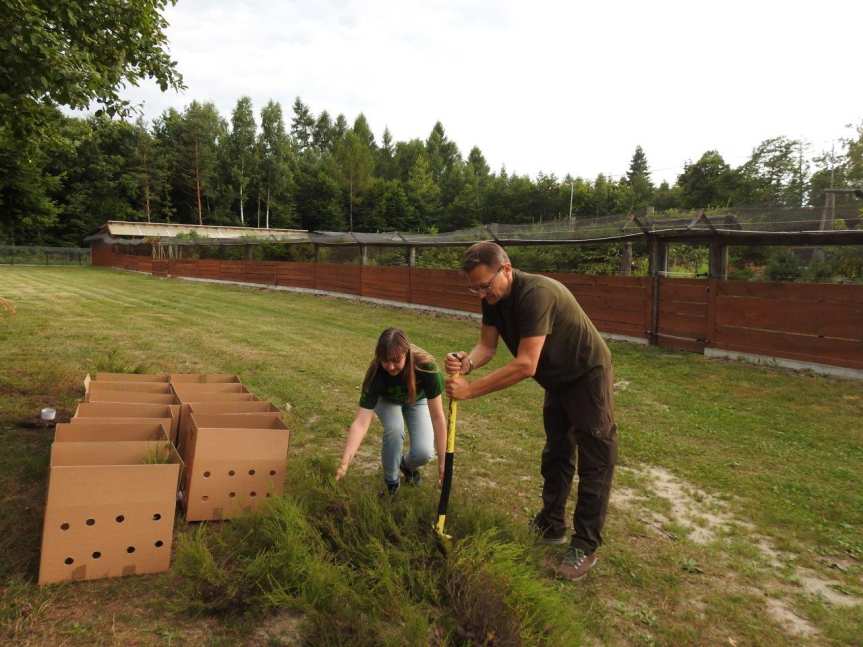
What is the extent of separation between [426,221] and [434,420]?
76470 mm

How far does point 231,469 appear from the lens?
3.46m

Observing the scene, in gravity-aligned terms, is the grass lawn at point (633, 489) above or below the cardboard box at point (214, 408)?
below

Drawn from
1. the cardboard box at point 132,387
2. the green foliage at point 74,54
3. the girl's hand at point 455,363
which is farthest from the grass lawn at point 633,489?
the green foliage at point 74,54

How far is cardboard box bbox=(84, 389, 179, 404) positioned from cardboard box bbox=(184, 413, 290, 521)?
2.90 ft

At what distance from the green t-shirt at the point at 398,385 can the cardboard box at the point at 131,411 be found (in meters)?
1.34

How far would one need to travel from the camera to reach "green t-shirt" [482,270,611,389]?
299 centimetres

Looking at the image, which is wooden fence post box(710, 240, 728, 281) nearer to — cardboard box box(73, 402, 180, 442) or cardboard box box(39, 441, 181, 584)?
cardboard box box(73, 402, 180, 442)

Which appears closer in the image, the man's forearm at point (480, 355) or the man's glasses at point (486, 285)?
the man's glasses at point (486, 285)

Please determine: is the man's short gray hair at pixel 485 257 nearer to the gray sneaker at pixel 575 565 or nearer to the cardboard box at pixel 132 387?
the gray sneaker at pixel 575 565

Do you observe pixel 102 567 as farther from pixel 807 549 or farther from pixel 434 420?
pixel 807 549

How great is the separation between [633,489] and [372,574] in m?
2.72

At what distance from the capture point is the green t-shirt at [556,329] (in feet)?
9.80

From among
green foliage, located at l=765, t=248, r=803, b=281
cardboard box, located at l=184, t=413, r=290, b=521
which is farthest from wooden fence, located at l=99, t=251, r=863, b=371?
cardboard box, located at l=184, t=413, r=290, b=521

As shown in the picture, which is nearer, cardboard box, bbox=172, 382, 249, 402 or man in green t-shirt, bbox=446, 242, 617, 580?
man in green t-shirt, bbox=446, 242, 617, 580
